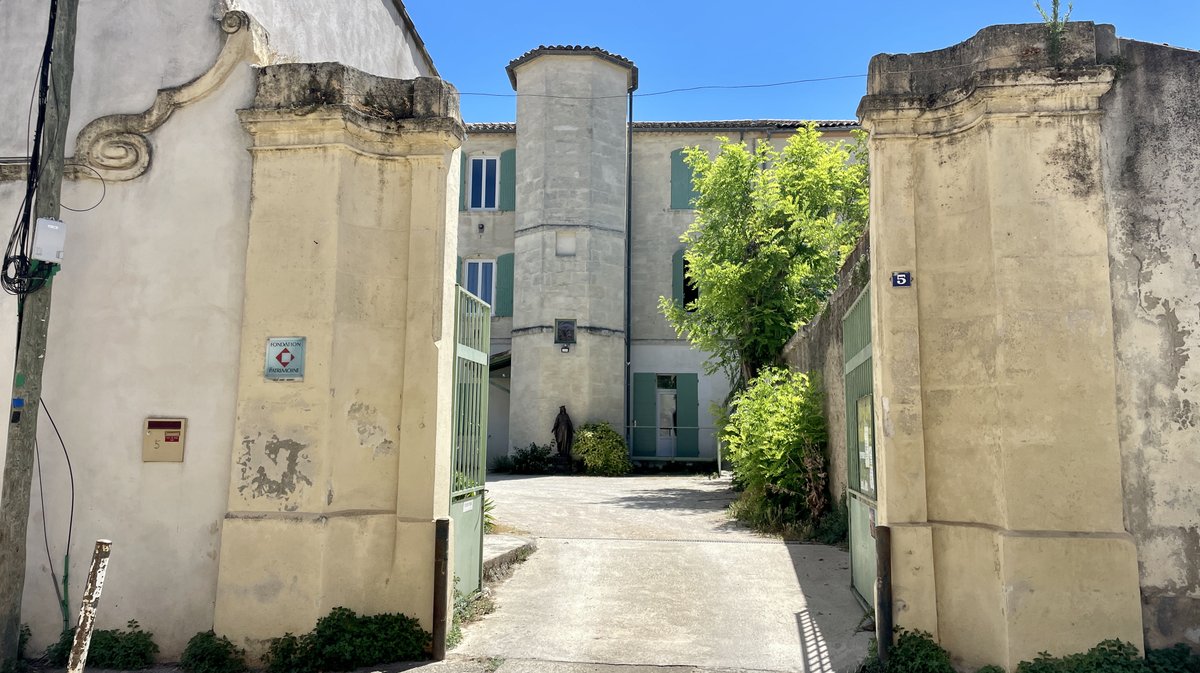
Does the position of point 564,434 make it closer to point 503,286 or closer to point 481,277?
point 503,286

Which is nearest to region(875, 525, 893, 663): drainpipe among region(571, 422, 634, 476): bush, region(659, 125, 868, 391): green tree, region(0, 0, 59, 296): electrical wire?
region(0, 0, 59, 296): electrical wire

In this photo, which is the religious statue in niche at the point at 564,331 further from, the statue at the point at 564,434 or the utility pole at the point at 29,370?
the utility pole at the point at 29,370

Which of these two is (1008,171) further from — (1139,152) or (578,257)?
(578,257)

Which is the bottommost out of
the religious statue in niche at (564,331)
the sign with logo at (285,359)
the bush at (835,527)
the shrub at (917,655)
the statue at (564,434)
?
the shrub at (917,655)

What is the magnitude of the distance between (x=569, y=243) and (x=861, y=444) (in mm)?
15175

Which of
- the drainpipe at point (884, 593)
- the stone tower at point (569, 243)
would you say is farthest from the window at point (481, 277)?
the drainpipe at point (884, 593)

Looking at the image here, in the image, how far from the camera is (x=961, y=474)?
543 centimetres

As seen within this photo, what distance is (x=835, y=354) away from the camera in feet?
32.5

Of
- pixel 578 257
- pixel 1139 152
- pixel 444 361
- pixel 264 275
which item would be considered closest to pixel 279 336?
pixel 264 275

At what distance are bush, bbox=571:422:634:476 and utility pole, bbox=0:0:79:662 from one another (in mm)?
14946

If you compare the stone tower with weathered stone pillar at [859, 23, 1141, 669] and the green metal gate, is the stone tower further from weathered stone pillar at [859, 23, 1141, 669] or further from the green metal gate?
weathered stone pillar at [859, 23, 1141, 669]

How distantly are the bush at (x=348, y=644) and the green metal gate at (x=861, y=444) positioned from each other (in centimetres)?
338

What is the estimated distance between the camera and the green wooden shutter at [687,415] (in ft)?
72.1

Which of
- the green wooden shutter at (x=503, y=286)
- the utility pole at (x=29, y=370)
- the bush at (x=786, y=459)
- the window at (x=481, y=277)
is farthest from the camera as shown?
the window at (x=481, y=277)
